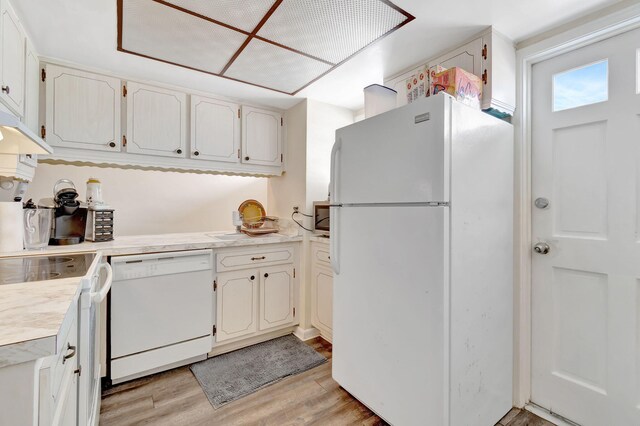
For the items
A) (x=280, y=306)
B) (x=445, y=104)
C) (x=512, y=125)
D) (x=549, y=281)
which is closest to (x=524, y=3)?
(x=512, y=125)

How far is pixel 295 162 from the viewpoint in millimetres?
2773

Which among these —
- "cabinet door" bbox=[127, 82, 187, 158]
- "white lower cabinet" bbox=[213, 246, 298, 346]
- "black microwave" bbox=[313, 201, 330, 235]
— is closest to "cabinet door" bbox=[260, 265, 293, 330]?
"white lower cabinet" bbox=[213, 246, 298, 346]

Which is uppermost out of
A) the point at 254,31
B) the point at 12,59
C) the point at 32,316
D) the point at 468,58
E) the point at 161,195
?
the point at 254,31

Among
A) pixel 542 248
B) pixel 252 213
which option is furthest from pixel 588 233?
pixel 252 213

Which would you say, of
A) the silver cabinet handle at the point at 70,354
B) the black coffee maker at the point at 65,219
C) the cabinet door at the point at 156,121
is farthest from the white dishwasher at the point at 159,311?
the silver cabinet handle at the point at 70,354

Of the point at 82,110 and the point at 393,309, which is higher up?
the point at 82,110

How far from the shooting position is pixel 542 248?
165cm

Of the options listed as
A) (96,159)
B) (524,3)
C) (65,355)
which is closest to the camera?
(65,355)

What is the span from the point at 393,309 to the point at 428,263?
329 millimetres

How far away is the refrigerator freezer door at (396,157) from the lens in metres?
1.26

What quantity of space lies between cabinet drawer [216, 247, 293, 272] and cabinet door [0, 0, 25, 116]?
143 centimetres

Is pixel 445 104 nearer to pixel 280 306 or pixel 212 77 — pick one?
pixel 212 77

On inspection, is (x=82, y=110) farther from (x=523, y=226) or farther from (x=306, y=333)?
(x=523, y=226)

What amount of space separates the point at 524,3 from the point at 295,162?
1.92 m
